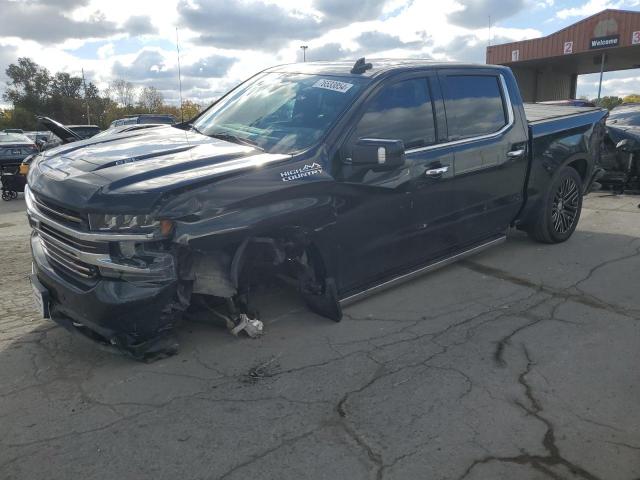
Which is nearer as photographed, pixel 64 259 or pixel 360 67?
pixel 64 259

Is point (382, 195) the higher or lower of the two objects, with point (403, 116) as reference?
lower

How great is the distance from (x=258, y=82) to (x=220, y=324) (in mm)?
2289

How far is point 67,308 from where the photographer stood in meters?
3.38

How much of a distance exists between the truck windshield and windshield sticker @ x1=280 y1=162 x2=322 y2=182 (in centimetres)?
19

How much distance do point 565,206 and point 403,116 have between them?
292 cm

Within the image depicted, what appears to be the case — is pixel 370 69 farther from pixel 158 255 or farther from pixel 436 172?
pixel 158 255

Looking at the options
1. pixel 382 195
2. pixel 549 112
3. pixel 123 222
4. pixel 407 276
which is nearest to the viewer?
pixel 123 222

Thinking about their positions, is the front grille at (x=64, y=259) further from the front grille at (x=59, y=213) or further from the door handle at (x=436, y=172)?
the door handle at (x=436, y=172)

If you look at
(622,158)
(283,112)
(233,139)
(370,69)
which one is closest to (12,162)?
(233,139)

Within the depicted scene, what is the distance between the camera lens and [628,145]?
8.74m

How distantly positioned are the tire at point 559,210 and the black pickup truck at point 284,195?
401 mm

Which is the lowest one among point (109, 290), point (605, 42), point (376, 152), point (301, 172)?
point (109, 290)

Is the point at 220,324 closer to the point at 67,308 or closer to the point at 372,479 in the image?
the point at 67,308

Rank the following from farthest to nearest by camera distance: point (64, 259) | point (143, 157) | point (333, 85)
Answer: point (333, 85)
point (143, 157)
point (64, 259)
